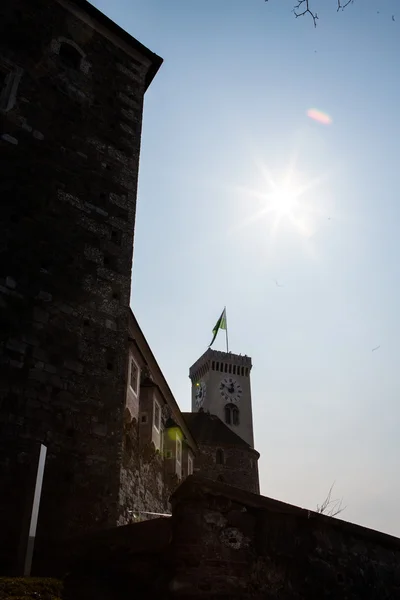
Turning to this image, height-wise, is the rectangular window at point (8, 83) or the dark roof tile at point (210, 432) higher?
the dark roof tile at point (210, 432)

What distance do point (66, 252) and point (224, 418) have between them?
45.0 meters

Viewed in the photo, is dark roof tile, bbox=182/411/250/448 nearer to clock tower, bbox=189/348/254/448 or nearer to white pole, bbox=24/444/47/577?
clock tower, bbox=189/348/254/448

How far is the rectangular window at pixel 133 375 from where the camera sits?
15.4 m

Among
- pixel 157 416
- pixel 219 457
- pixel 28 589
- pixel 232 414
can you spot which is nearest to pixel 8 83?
pixel 28 589

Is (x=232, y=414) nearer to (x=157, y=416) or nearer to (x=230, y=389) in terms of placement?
(x=230, y=389)

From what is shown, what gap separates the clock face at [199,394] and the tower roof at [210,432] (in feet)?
56.9

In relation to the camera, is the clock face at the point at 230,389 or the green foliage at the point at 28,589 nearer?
the green foliage at the point at 28,589

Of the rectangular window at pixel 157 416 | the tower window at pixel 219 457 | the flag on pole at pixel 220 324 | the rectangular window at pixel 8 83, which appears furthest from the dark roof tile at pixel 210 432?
the rectangular window at pixel 8 83

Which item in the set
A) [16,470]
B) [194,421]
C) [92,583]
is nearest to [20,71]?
[16,470]

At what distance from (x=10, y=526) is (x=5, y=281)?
3.72 meters

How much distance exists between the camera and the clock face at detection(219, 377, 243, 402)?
5478 cm

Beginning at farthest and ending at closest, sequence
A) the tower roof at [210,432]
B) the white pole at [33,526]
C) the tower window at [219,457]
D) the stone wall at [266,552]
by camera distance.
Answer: the tower roof at [210,432]
the tower window at [219,457]
the white pole at [33,526]
the stone wall at [266,552]

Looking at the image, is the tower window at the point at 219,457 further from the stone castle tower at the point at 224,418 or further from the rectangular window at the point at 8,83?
the rectangular window at the point at 8,83

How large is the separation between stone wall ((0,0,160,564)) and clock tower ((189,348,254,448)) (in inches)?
1707
